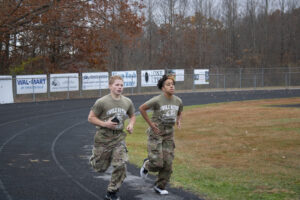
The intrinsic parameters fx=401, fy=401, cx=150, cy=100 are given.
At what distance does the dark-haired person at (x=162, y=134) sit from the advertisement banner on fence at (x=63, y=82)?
27.2 metres

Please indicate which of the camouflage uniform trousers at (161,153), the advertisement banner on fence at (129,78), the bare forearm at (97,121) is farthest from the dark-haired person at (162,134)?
the advertisement banner on fence at (129,78)

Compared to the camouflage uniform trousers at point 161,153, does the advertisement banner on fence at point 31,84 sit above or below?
above

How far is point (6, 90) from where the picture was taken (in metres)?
29.0

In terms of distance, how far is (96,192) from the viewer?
694 centimetres

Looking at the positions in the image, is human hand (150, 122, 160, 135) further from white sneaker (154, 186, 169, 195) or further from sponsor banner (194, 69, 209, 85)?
sponsor banner (194, 69, 209, 85)

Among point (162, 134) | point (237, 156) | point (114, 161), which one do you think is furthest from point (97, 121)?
point (237, 156)

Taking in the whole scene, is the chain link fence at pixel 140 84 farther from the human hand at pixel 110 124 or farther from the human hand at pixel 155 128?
the human hand at pixel 110 124

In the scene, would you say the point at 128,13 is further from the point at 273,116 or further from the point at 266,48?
the point at 266,48

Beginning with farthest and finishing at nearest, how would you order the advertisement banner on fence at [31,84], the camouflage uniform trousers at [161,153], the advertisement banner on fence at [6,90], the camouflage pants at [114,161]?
the advertisement banner on fence at [31,84]
the advertisement banner on fence at [6,90]
the camouflage uniform trousers at [161,153]
the camouflage pants at [114,161]

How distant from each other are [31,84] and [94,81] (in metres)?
5.95

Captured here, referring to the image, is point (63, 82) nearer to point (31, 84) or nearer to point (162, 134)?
point (31, 84)

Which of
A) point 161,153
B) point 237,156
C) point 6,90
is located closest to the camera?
point 161,153

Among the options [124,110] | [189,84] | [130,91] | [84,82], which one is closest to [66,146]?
[124,110]

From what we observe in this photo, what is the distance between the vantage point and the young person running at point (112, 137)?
607 cm
